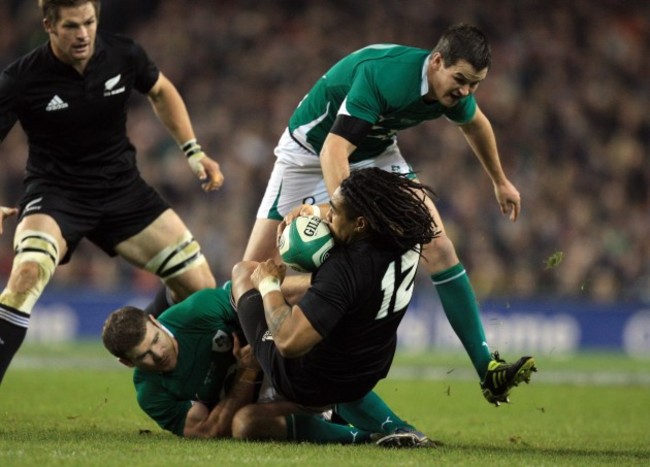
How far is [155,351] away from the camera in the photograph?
6.58 m

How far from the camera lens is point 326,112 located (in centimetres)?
734

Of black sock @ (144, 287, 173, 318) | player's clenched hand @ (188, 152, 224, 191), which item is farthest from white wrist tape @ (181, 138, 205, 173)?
black sock @ (144, 287, 173, 318)

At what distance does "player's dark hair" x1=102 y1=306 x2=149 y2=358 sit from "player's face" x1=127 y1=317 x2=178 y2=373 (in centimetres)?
5

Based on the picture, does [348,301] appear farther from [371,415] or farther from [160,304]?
[160,304]

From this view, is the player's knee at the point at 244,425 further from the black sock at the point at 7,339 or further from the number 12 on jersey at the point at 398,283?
the black sock at the point at 7,339

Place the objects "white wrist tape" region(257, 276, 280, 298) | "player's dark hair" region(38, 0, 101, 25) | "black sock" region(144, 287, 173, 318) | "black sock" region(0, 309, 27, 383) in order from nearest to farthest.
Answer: "white wrist tape" region(257, 276, 280, 298) < "black sock" region(0, 309, 27, 383) < "player's dark hair" region(38, 0, 101, 25) < "black sock" region(144, 287, 173, 318)

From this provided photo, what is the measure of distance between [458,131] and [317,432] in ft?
43.8

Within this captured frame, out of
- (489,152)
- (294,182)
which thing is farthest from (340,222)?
(489,152)

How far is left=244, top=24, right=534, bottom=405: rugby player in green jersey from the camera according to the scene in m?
6.66

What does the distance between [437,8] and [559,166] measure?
14.1 ft

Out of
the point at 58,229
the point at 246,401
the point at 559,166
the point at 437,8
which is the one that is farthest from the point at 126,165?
the point at 437,8

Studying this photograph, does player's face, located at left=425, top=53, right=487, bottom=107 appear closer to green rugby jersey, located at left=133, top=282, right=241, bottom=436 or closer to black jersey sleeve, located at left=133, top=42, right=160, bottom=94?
green rugby jersey, located at left=133, top=282, right=241, bottom=436

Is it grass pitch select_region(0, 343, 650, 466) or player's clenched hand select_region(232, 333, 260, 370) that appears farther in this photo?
player's clenched hand select_region(232, 333, 260, 370)

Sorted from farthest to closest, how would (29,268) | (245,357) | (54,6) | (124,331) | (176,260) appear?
(176,260)
(54,6)
(29,268)
(245,357)
(124,331)
